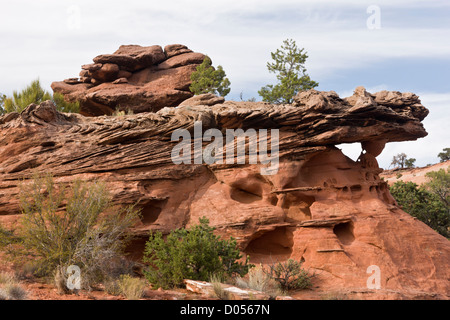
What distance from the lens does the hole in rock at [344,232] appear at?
47.5ft

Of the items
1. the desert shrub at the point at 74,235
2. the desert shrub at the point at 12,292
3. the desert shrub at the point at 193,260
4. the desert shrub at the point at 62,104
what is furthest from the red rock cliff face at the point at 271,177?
Answer: the desert shrub at the point at 62,104

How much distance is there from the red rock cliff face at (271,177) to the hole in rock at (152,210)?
0.04 metres

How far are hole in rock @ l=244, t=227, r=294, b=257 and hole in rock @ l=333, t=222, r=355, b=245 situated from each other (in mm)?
1635

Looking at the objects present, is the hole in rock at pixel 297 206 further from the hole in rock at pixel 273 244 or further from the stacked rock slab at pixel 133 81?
the stacked rock slab at pixel 133 81

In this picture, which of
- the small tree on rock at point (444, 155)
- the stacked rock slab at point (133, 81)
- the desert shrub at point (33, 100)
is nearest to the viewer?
the desert shrub at point (33, 100)

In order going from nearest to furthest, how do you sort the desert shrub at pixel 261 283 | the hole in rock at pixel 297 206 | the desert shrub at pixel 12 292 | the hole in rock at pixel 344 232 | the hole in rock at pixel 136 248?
the desert shrub at pixel 12 292
the desert shrub at pixel 261 283
the hole in rock at pixel 344 232
the hole in rock at pixel 136 248
the hole in rock at pixel 297 206

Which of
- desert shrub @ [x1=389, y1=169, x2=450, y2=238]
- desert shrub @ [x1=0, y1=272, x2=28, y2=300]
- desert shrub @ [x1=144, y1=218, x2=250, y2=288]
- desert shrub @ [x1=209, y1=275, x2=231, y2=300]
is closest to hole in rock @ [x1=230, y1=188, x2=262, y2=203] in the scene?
desert shrub @ [x1=144, y1=218, x2=250, y2=288]

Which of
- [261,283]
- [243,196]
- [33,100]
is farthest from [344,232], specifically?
[33,100]

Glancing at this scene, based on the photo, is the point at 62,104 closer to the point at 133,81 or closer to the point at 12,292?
the point at 133,81

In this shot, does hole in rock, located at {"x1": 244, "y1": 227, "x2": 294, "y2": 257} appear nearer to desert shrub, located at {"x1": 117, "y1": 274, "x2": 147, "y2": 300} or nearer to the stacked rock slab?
desert shrub, located at {"x1": 117, "y1": 274, "x2": 147, "y2": 300}

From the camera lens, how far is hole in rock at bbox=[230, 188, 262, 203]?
51.6 feet

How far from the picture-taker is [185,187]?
15.8 m

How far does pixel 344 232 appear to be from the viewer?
1477 centimetres
